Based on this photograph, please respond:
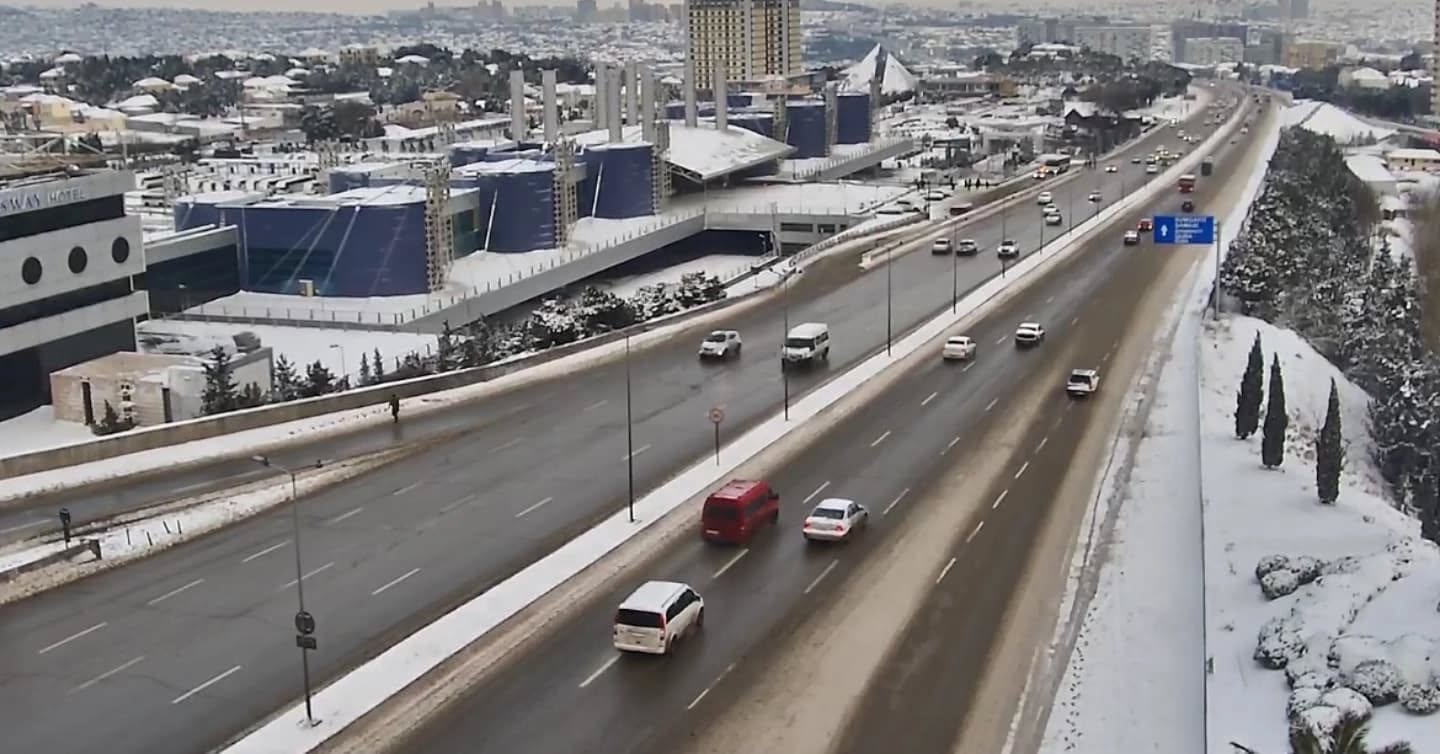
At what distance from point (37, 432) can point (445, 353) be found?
10.4 m

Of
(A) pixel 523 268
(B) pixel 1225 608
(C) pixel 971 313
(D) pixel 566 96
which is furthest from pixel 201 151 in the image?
(B) pixel 1225 608

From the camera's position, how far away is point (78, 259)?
4303 cm

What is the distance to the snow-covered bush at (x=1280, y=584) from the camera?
21453mm

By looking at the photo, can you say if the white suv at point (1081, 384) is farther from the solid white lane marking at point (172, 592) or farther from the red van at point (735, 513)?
the solid white lane marking at point (172, 592)

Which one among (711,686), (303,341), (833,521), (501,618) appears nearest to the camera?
(711,686)

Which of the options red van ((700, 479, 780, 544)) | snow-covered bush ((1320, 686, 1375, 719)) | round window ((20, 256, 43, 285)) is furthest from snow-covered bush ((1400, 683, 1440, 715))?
round window ((20, 256, 43, 285))

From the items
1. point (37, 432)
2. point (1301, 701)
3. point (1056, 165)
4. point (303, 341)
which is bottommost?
point (37, 432)

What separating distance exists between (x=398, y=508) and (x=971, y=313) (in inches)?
1006

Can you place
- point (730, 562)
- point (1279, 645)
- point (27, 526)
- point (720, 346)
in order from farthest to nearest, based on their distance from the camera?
1. point (720, 346)
2. point (27, 526)
3. point (730, 562)
4. point (1279, 645)

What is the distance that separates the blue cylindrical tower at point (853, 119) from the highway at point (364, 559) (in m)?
84.5

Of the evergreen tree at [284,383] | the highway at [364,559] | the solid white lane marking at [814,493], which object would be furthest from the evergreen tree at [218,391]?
the solid white lane marking at [814,493]

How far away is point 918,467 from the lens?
100ft

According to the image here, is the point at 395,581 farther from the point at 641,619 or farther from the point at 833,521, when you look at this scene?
Result: the point at 833,521

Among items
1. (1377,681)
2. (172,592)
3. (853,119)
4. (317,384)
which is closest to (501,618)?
(172,592)
